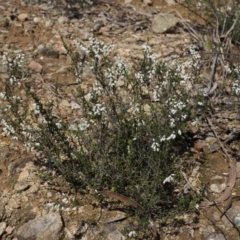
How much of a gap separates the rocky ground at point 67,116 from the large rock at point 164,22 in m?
0.01

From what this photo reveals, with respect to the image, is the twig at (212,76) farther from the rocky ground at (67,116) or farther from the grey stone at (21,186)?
the grey stone at (21,186)

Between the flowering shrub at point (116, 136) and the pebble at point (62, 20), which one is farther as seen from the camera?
the pebble at point (62, 20)

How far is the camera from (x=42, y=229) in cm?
347

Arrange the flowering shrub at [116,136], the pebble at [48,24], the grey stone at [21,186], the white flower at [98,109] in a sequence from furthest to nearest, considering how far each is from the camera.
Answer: the pebble at [48,24] → the grey stone at [21,186] → the flowering shrub at [116,136] → the white flower at [98,109]

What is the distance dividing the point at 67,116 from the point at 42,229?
1.42m

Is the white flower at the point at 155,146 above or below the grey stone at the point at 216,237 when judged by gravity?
above

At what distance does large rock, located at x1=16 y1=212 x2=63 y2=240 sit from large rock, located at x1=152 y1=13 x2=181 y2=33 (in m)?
3.12

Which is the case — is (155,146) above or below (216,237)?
above

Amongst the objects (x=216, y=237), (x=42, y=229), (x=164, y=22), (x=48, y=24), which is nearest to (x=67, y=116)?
(x=42, y=229)

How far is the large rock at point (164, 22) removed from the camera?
5738mm

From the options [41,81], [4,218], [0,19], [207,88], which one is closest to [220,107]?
[207,88]

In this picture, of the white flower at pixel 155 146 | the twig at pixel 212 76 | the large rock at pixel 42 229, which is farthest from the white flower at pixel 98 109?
the twig at pixel 212 76

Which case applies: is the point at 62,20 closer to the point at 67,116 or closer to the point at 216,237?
the point at 67,116

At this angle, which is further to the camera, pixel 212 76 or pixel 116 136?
pixel 212 76
